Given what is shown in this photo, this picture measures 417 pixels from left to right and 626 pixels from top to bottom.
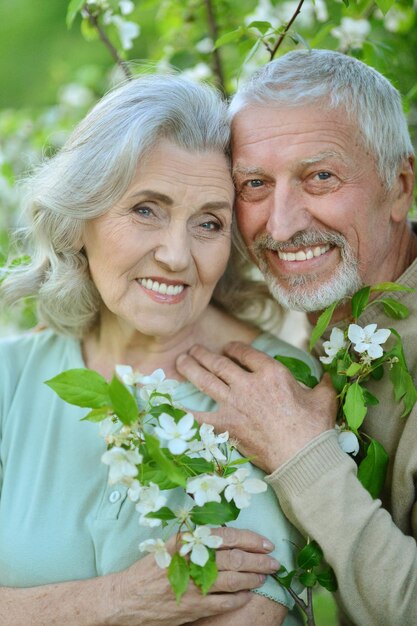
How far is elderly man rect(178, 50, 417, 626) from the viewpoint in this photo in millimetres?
2232

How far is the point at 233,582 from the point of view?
210 cm

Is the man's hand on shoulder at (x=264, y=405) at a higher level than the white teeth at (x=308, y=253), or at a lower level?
lower

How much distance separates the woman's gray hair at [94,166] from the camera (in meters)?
2.30

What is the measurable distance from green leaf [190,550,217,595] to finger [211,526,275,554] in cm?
24

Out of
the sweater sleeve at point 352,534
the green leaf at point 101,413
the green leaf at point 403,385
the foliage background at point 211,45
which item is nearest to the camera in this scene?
the green leaf at point 101,413

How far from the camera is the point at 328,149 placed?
2.40m

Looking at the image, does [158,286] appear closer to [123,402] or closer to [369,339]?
[369,339]

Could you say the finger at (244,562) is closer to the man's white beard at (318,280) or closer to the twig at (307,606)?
the twig at (307,606)

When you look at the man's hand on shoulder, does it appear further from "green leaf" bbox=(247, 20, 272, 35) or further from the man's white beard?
"green leaf" bbox=(247, 20, 272, 35)

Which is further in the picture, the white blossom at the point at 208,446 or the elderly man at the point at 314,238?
the elderly man at the point at 314,238

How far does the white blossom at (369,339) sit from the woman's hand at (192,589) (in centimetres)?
57

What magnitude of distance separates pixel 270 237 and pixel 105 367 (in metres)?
0.69

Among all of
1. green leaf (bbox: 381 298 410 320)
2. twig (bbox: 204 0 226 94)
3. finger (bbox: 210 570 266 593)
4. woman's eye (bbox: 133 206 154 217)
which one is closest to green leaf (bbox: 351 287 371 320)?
green leaf (bbox: 381 298 410 320)

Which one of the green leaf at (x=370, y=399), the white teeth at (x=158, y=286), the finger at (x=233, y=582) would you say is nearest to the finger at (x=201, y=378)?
the white teeth at (x=158, y=286)
